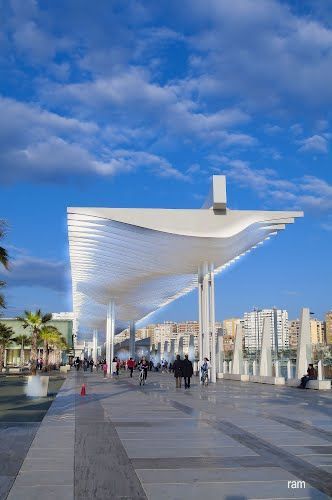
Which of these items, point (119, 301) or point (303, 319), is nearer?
point (303, 319)

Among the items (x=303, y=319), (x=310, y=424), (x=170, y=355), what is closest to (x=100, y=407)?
(x=310, y=424)

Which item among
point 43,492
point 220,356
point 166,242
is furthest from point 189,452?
point 220,356

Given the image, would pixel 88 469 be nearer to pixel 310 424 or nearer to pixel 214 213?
pixel 310 424

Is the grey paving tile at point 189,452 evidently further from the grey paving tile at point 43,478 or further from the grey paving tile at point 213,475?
the grey paving tile at point 43,478

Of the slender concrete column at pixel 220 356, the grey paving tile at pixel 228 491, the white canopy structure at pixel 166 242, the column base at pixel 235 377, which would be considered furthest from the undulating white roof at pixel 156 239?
the grey paving tile at pixel 228 491

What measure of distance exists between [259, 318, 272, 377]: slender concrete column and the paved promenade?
551 inches

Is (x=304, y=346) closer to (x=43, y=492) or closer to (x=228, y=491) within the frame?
(x=228, y=491)

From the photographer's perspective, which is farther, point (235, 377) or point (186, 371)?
point (235, 377)

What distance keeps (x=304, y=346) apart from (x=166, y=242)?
24.7 ft

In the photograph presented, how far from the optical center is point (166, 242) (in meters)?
25.2

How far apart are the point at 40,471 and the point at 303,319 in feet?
58.8

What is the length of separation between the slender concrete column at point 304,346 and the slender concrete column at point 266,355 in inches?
131

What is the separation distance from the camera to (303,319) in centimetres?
2241

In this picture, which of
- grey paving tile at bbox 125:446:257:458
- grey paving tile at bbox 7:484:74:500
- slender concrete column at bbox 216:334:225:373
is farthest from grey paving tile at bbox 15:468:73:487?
slender concrete column at bbox 216:334:225:373
